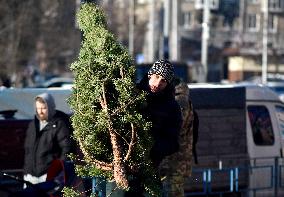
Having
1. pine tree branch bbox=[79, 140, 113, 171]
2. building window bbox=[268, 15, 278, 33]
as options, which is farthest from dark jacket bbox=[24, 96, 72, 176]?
building window bbox=[268, 15, 278, 33]

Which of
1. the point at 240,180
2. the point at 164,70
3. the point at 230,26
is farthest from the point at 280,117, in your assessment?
the point at 230,26

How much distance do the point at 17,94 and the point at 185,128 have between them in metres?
4.12

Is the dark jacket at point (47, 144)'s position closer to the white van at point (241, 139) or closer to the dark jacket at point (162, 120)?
the white van at point (241, 139)

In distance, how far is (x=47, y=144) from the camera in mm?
9539

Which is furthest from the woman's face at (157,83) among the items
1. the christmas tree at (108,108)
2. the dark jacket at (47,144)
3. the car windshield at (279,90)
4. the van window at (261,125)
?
the car windshield at (279,90)

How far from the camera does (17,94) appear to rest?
12.3 meters

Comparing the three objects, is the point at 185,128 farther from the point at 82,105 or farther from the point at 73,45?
the point at 73,45

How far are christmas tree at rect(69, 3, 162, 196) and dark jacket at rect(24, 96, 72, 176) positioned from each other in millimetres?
3315

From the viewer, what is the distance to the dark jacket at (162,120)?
638 cm

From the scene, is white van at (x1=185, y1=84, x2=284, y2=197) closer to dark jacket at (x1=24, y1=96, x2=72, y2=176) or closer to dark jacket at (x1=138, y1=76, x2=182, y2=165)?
dark jacket at (x1=24, y1=96, x2=72, y2=176)

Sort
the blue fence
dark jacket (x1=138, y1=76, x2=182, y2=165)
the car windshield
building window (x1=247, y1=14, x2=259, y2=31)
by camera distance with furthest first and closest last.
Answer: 1. building window (x1=247, y1=14, x2=259, y2=31)
2. the car windshield
3. the blue fence
4. dark jacket (x1=138, y1=76, x2=182, y2=165)

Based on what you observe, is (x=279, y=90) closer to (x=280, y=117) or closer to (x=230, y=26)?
(x=280, y=117)

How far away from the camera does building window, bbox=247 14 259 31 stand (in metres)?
A: 85.6

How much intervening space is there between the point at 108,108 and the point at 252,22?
81408mm
